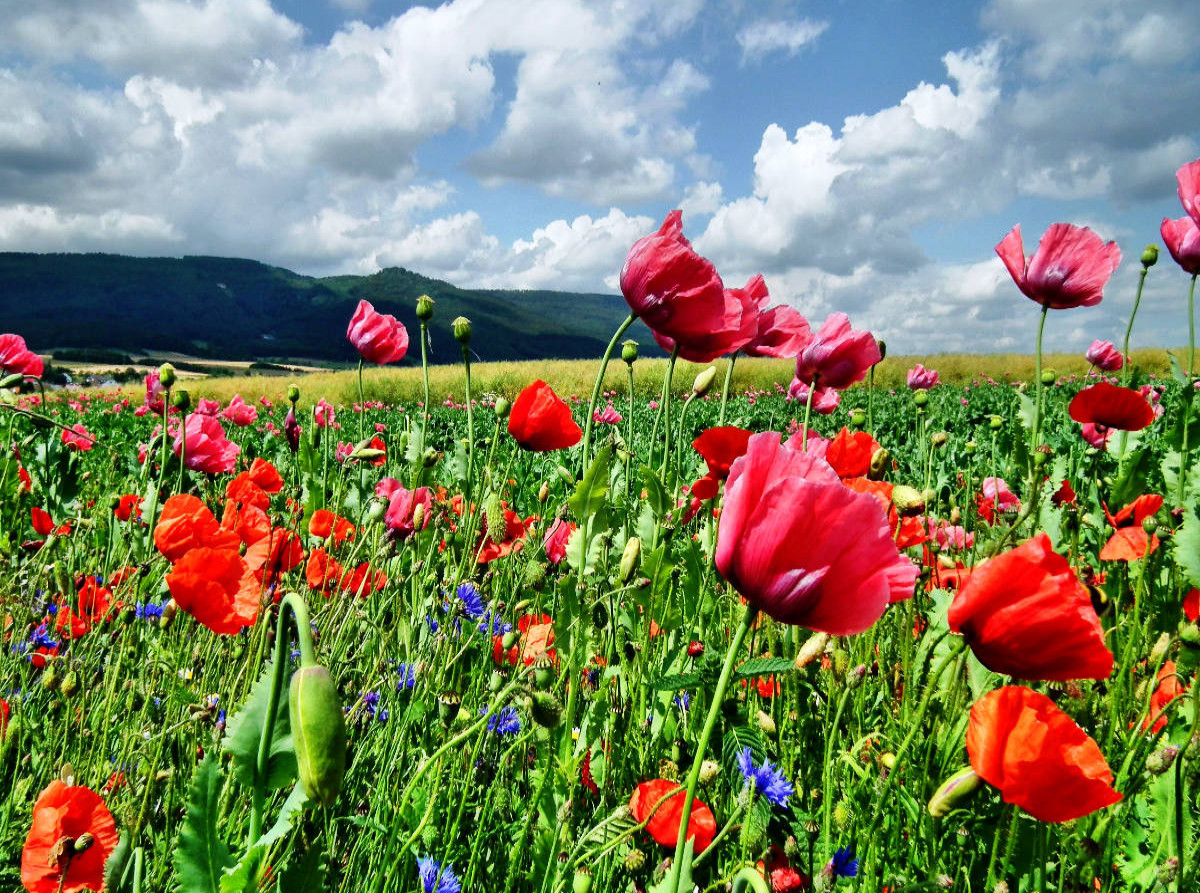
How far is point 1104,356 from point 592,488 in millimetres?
3679

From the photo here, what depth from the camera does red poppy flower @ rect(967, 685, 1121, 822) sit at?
817 millimetres

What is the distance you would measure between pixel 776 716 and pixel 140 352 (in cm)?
17996

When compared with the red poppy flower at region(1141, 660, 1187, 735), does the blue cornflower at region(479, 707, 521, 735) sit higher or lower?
lower

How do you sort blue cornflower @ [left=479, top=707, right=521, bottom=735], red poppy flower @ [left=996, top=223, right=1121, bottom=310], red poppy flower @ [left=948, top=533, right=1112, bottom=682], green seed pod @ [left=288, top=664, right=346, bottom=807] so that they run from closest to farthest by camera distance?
green seed pod @ [left=288, top=664, right=346, bottom=807] < red poppy flower @ [left=948, top=533, right=1112, bottom=682] < blue cornflower @ [left=479, top=707, right=521, bottom=735] < red poppy flower @ [left=996, top=223, right=1121, bottom=310]

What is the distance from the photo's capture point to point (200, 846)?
0.69 meters

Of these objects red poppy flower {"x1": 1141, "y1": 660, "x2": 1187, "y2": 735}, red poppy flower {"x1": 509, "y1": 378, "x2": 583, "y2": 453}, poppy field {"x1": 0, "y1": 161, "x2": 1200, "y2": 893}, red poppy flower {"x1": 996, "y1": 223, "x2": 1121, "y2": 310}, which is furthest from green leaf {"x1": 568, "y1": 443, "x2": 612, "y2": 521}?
red poppy flower {"x1": 996, "y1": 223, "x2": 1121, "y2": 310}

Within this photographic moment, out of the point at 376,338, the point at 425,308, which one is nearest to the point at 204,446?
the point at 376,338

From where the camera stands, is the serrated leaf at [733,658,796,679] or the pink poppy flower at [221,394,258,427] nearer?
the serrated leaf at [733,658,796,679]

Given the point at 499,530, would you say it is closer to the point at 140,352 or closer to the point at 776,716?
the point at 776,716

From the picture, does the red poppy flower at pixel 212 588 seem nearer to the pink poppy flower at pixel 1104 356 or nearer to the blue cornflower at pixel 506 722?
the blue cornflower at pixel 506 722

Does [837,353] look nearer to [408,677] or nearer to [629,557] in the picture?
[629,557]

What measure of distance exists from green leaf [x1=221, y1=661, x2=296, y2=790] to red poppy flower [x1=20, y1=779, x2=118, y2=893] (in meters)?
0.29

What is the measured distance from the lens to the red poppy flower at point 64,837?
2.86 feet

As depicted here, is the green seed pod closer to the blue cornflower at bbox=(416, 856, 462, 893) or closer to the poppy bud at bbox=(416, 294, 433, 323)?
the blue cornflower at bbox=(416, 856, 462, 893)
